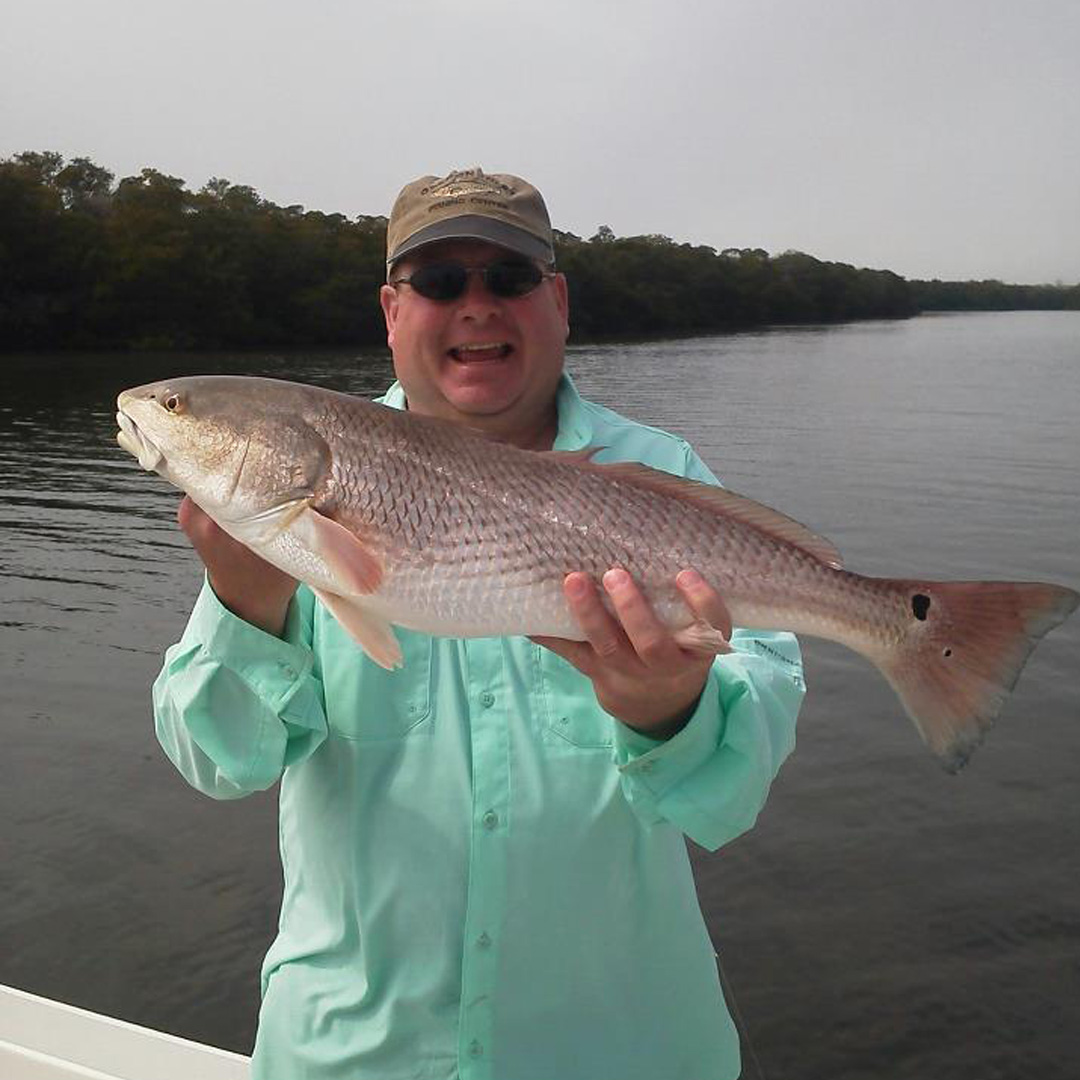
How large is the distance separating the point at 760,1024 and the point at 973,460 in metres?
18.2

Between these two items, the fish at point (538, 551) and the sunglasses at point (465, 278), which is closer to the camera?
the fish at point (538, 551)

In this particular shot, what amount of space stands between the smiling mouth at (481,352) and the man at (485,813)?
0.76 m

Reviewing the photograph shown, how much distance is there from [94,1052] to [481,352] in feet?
8.50

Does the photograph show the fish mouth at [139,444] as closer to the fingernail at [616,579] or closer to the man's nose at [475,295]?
the man's nose at [475,295]

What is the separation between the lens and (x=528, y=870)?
2359mm

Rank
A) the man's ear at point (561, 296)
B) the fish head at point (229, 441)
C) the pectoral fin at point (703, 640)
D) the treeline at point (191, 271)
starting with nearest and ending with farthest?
the pectoral fin at point (703, 640), the fish head at point (229, 441), the man's ear at point (561, 296), the treeline at point (191, 271)

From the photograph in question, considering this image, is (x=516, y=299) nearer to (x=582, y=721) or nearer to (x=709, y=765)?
(x=582, y=721)

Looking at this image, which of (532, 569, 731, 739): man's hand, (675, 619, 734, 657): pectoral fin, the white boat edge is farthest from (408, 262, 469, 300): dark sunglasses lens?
the white boat edge

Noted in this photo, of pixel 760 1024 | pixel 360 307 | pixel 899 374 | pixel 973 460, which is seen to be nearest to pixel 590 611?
pixel 760 1024

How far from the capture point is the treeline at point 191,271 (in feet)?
197

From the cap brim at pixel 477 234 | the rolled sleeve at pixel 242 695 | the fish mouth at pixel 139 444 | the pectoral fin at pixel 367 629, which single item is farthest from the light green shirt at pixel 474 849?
the cap brim at pixel 477 234

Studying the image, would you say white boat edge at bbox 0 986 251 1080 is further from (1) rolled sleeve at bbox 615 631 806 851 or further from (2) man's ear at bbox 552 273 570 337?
(2) man's ear at bbox 552 273 570 337

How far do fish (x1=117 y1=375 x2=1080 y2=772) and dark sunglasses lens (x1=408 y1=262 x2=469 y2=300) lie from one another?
1.24 feet

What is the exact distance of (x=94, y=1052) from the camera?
A: 3.46 meters
